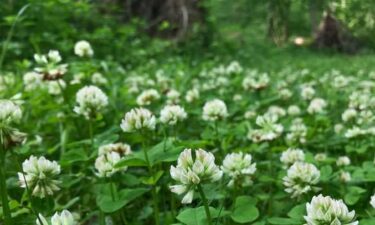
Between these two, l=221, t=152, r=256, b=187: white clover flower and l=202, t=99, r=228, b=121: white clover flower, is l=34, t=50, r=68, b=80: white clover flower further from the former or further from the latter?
l=221, t=152, r=256, b=187: white clover flower

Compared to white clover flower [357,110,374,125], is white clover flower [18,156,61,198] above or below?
above

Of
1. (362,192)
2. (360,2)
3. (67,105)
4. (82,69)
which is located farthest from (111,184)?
(360,2)

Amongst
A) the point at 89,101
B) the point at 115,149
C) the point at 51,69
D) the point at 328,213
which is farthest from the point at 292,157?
the point at 51,69

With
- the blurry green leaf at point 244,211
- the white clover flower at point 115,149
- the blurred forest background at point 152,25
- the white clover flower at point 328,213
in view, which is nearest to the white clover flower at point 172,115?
the white clover flower at point 115,149

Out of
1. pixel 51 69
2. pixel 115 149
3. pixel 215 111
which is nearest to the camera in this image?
pixel 115 149

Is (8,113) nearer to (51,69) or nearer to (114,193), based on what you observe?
(114,193)

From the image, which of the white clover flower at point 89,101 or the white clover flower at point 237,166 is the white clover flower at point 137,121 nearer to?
the white clover flower at point 237,166

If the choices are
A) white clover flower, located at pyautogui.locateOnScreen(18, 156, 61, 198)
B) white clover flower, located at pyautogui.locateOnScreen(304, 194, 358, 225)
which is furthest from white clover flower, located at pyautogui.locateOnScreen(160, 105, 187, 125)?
white clover flower, located at pyautogui.locateOnScreen(304, 194, 358, 225)
